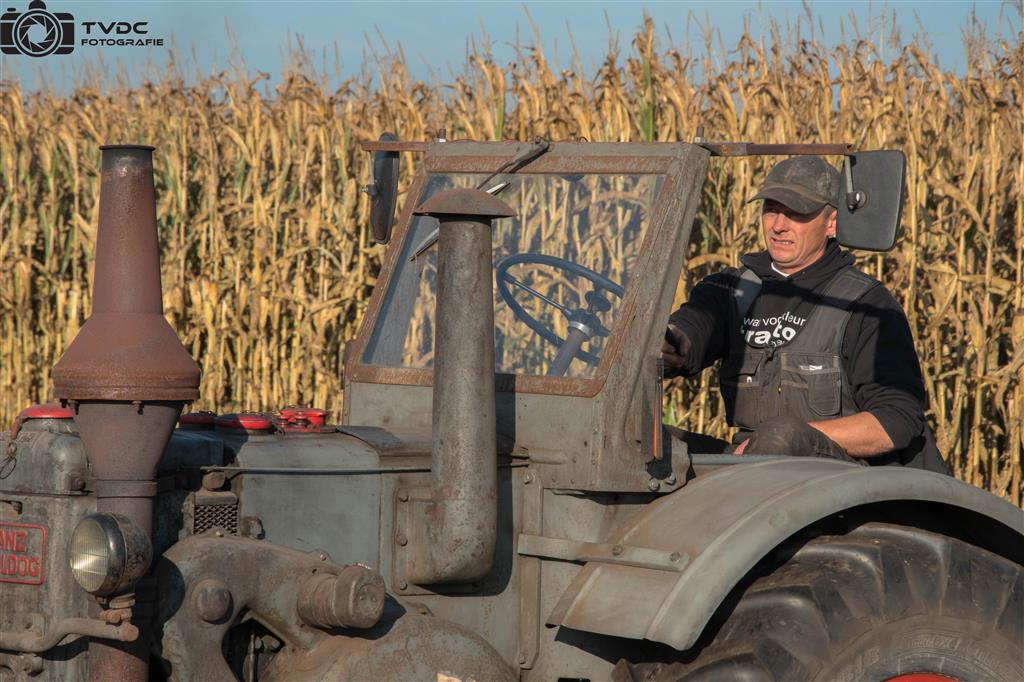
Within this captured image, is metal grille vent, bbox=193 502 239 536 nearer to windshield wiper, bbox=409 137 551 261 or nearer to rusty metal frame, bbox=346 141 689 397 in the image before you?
rusty metal frame, bbox=346 141 689 397

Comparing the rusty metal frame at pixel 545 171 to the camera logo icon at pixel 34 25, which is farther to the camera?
the camera logo icon at pixel 34 25

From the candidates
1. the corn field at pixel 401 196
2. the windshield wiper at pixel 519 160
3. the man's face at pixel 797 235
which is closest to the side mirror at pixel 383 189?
the windshield wiper at pixel 519 160

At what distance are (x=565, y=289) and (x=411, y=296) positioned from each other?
1.79ft

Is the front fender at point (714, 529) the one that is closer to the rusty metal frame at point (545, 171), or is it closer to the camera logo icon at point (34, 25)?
the rusty metal frame at point (545, 171)

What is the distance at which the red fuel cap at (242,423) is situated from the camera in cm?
366

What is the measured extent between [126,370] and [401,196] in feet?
21.6

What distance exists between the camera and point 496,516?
3.48m

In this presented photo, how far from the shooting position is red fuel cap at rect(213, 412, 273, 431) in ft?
12.0

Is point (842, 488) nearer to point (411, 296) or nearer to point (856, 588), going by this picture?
point (856, 588)

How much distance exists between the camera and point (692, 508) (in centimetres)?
361

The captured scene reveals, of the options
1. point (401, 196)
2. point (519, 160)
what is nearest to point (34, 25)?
point (401, 196)

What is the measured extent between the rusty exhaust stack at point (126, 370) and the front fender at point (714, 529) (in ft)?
3.66

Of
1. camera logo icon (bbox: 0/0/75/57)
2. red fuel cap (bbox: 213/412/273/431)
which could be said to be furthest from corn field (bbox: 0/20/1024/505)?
red fuel cap (bbox: 213/412/273/431)

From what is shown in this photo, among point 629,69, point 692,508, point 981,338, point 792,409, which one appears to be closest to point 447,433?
point 692,508
